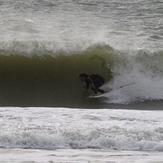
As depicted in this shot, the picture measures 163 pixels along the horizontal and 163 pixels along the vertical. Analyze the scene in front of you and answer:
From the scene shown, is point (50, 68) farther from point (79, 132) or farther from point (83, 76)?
point (79, 132)

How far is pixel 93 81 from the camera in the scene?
7.49 m

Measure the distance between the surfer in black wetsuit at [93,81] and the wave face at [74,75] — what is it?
0.08 meters

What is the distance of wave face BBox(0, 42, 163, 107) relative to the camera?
724 cm

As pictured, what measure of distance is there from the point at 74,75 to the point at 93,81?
3.07 feet

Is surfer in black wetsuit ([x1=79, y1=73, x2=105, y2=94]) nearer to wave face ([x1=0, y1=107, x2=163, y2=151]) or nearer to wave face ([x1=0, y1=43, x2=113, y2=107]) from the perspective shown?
wave face ([x1=0, y1=43, x2=113, y2=107])

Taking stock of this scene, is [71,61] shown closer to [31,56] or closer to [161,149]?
[31,56]

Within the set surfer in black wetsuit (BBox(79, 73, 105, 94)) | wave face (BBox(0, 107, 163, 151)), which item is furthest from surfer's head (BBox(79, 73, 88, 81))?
wave face (BBox(0, 107, 163, 151))

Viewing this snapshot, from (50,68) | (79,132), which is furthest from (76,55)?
(79,132)

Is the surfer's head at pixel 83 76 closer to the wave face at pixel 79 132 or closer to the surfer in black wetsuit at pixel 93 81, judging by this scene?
the surfer in black wetsuit at pixel 93 81

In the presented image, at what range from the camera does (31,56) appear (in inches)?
336

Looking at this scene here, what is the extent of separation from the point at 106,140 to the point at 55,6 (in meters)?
8.47

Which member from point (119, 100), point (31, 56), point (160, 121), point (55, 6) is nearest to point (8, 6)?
point (55, 6)

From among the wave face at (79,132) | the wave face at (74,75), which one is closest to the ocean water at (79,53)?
the wave face at (74,75)

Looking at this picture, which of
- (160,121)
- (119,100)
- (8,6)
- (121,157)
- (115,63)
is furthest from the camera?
(8,6)
